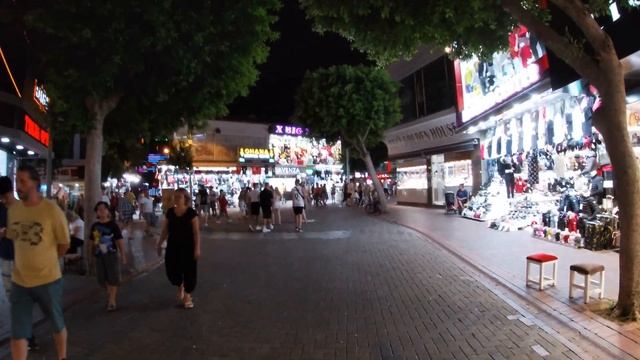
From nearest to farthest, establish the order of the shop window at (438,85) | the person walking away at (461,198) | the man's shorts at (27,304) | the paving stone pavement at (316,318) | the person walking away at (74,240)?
the man's shorts at (27,304) < the paving stone pavement at (316,318) < the person walking away at (74,240) < the person walking away at (461,198) < the shop window at (438,85)

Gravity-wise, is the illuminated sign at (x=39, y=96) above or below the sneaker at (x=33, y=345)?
above

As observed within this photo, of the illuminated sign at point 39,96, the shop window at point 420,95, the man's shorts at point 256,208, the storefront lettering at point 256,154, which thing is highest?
the shop window at point 420,95

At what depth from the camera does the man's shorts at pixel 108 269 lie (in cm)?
750

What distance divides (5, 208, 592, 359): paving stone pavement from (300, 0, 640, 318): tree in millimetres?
1722

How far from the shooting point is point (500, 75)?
17.8 metres

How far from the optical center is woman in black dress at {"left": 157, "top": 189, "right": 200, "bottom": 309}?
7.66m

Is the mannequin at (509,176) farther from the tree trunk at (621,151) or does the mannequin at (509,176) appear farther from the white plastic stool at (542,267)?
the tree trunk at (621,151)

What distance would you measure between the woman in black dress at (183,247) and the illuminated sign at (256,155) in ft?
121

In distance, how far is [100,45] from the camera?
945 centimetres

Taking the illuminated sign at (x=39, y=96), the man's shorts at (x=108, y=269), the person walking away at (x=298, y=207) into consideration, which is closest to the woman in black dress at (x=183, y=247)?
the man's shorts at (x=108, y=269)

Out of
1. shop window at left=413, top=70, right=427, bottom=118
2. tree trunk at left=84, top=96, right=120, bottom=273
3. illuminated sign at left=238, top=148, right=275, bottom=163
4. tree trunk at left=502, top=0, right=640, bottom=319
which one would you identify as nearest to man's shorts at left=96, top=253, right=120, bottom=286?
tree trunk at left=84, top=96, right=120, bottom=273

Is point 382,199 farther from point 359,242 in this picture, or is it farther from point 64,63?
point 64,63

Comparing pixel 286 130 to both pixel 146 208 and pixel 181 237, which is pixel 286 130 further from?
pixel 181 237

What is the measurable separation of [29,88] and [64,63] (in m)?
8.64
